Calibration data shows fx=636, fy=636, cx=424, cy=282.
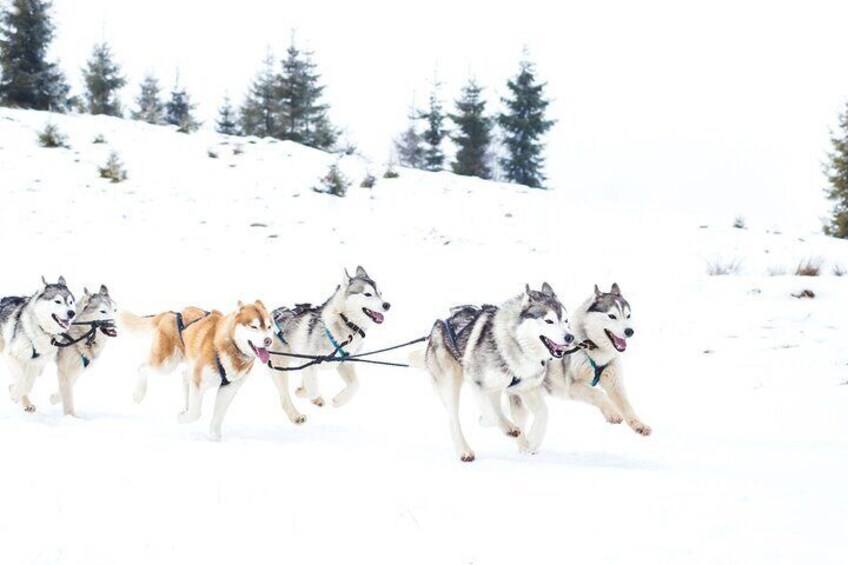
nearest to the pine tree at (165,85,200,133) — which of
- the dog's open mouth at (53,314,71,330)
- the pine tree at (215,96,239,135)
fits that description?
the pine tree at (215,96,239,135)

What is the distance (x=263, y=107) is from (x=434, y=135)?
26.5ft

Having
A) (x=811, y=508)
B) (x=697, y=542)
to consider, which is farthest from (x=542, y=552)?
(x=811, y=508)

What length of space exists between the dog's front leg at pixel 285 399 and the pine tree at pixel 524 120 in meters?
23.5

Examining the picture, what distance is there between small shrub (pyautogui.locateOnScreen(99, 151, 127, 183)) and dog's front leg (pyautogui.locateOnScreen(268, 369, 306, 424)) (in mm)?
11445

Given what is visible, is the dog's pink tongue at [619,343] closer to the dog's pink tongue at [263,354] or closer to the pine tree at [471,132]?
the dog's pink tongue at [263,354]

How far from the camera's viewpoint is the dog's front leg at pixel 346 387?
616 cm

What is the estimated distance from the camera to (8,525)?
2980mm

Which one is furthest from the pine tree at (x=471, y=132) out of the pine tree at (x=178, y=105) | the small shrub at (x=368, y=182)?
the pine tree at (x=178, y=105)

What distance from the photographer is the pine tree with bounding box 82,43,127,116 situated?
27.3 m

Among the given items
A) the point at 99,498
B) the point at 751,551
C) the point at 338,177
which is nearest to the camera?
the point at 751,551

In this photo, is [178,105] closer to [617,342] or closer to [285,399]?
[285,399]

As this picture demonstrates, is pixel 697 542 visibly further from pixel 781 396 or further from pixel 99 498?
pixel 781 396

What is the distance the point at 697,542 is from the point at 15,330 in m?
5.98

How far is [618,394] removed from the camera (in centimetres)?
511
